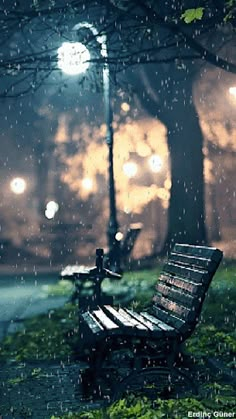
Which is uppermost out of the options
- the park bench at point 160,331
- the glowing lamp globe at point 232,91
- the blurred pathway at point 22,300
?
the glowing lamp globe at point 232,91

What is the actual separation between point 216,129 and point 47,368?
40.9 feet

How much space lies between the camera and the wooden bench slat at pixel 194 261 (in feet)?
13.0

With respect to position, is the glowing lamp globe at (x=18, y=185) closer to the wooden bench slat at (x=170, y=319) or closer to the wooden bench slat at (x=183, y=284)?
the wooden bench slat at (x=183, y=284)

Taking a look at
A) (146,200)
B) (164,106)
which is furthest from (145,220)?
(164,106)

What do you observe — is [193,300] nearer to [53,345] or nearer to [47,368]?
[47,368]

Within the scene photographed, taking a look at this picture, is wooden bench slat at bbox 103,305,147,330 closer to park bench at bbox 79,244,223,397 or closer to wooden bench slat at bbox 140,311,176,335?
park bench at bbox 79,244,223,397

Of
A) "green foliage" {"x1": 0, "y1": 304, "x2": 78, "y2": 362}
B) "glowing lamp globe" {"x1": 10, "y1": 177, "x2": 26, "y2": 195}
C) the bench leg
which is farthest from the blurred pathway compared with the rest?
"glowing lamp globe" {"x1": 10, "y1": 177, "x2": 26, "y2": 195}

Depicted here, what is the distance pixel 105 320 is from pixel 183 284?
689mm

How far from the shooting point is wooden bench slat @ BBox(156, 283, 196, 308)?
3.91 metres

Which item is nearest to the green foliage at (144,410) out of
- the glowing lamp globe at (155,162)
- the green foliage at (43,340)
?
the green foliage at (43,340)

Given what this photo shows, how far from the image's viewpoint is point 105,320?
412 cm

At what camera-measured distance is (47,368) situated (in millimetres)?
5172

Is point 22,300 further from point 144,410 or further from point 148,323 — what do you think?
point 144,410

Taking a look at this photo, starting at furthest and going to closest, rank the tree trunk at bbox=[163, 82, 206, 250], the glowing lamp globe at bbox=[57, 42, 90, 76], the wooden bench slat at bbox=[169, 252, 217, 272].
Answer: the tree trunk at bbox=[163, 82, 206, 250], the glowing lamp globe at bbox=[57, 42, 90, 76], the wooden bench slat at bbox=[169, 252, 217, 272]
